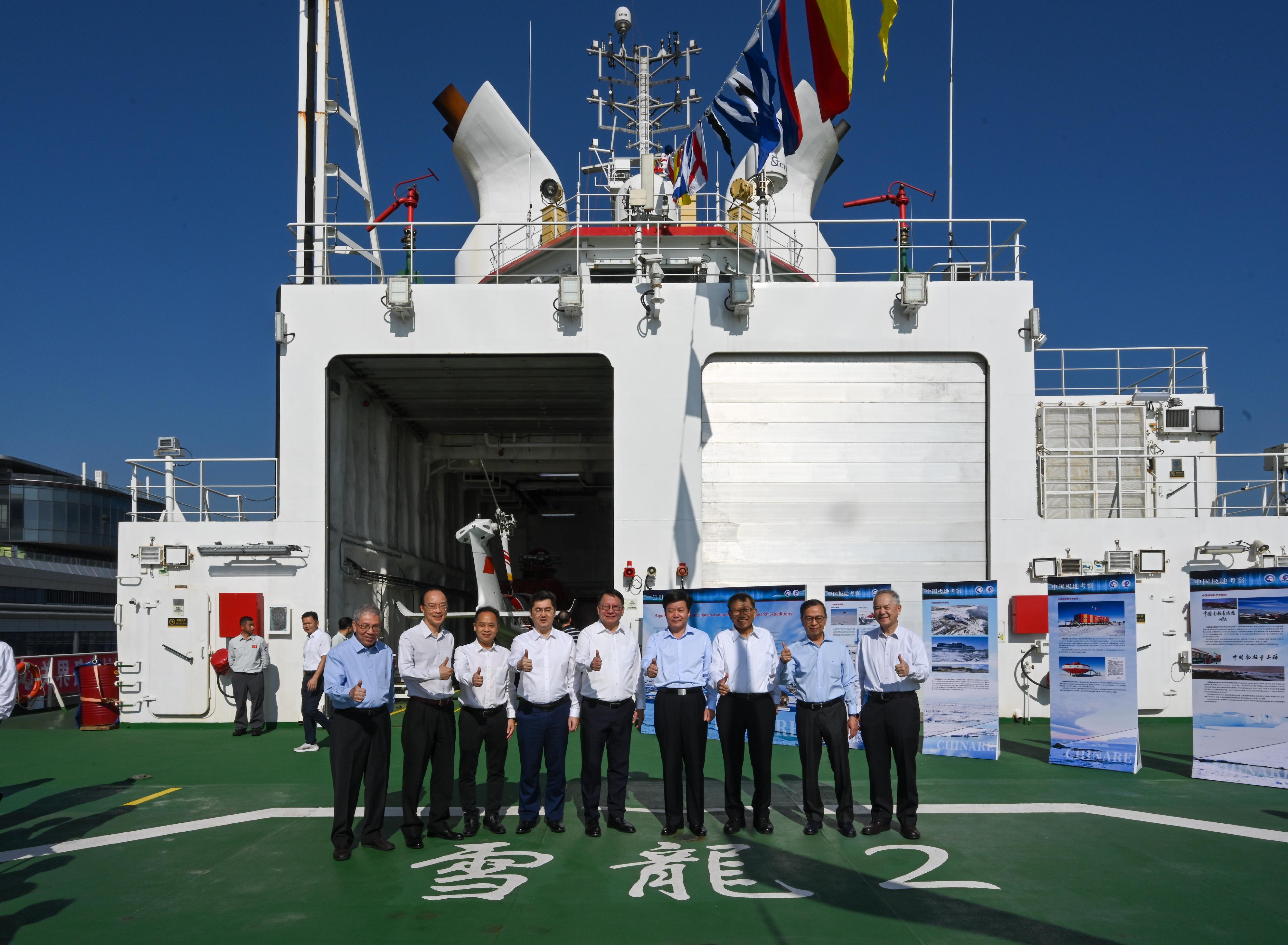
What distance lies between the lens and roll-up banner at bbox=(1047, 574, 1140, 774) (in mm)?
9477

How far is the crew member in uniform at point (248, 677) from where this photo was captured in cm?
1259

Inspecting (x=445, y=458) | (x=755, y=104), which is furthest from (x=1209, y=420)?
(x=445, y=458)

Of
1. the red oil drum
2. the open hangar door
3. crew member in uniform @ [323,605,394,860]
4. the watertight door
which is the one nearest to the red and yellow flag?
the open hangar door

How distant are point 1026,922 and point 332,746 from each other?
454cm

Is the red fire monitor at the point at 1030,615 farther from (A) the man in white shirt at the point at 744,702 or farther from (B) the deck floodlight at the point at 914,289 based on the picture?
(A) the man in white shirt at the point at 744,702

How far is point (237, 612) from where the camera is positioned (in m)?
13.2

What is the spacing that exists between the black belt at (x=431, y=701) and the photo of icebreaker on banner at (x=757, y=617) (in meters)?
4.19

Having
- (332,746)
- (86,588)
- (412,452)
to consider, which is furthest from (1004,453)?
(86,588)

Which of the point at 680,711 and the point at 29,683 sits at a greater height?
the point at 680,711

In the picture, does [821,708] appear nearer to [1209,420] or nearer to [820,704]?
[820,704]

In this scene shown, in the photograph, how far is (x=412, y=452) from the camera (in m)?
19.6

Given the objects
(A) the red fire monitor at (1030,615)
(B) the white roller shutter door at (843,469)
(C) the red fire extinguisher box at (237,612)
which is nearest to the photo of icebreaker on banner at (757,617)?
(B) the white roller shutter door at (843,469)

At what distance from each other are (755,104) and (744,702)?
327 inches

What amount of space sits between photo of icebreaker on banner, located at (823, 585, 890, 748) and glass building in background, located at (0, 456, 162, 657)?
41.6ft
